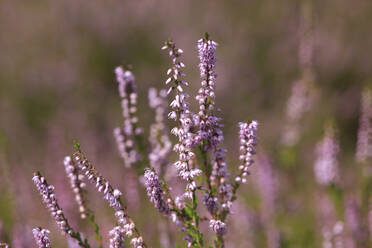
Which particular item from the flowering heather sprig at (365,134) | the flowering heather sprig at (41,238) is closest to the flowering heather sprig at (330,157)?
the flowering heather sprig at (365,134)

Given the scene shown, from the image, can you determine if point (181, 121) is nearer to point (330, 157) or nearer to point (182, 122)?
point (182, 122)

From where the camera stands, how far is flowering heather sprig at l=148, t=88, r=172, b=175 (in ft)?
17.6

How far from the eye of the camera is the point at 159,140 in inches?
226

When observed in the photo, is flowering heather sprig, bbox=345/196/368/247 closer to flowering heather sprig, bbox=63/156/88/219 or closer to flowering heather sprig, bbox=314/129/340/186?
flowering heather sprig, bbox=314/129/340/186

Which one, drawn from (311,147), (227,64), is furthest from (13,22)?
(311,147)

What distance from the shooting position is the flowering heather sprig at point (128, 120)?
4.88 meters

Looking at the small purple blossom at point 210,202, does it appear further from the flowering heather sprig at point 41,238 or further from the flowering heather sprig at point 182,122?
the flowering heather sprig at point 41,238

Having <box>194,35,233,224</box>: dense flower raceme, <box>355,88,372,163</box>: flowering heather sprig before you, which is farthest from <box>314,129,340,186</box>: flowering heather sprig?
<box>194,35,233,224</box>: dense flower raceme

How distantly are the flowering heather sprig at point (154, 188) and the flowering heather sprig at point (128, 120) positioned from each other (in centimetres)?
164

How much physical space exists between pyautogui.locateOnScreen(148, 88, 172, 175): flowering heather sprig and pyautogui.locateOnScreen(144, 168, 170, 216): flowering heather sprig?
→ 68.7 inches

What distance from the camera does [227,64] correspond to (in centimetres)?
1424

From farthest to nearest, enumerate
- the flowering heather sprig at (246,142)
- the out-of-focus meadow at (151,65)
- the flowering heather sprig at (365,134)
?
the out-of-focus meadow at (151,65) < the flowering heather sprig at (365,134) < the flowering heather sprig at (246,142)

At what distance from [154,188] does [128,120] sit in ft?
6.42

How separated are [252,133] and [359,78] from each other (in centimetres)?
1141
